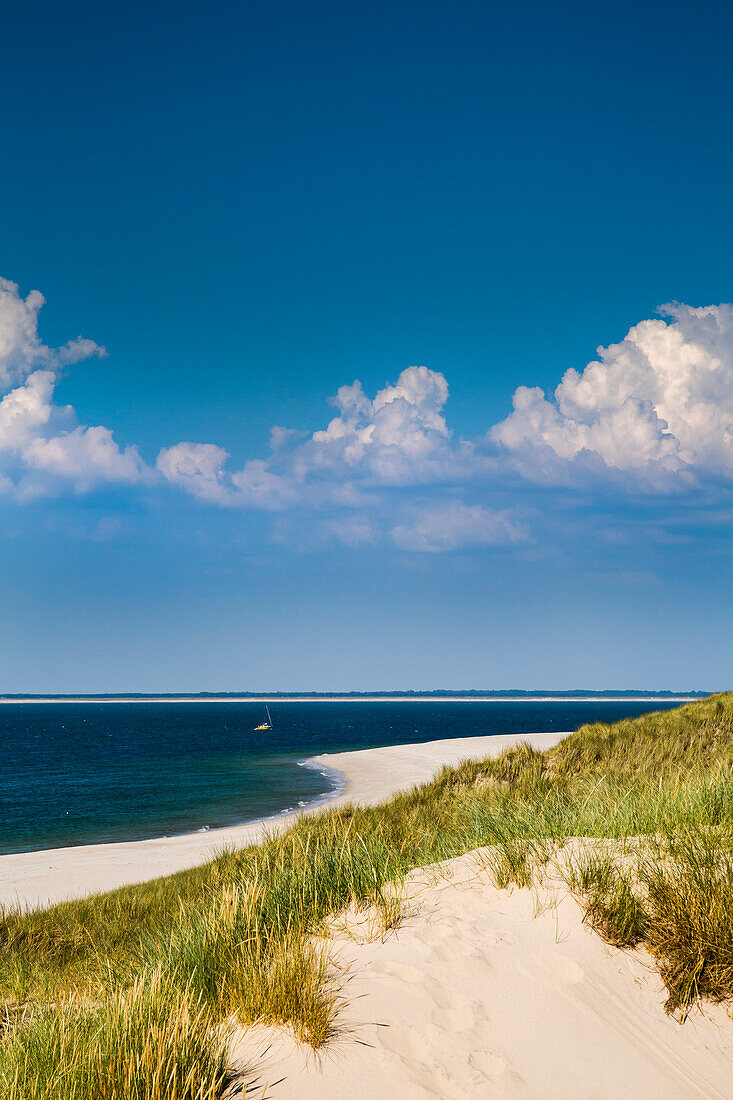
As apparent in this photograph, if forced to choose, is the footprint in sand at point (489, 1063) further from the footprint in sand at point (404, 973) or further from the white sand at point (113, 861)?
the white sand at point (113, 861)

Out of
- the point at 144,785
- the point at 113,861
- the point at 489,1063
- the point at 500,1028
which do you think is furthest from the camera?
the point at 144,785

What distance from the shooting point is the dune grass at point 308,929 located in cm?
328

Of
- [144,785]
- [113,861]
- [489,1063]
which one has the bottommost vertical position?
[144,785]

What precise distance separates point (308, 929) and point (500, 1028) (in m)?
1.78

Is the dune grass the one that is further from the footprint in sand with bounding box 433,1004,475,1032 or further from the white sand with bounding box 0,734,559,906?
the white sand with bounding box 0,734,559,906

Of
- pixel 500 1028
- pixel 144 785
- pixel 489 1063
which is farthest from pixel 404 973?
pixel 144 785

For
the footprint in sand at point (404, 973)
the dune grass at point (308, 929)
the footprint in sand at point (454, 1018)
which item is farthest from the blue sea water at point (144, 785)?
the footprint in sand at point (454, 1018)

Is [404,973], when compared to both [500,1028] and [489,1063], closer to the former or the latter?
[500,1028]

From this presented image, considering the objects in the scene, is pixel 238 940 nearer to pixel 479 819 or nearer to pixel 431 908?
pixel 431 908

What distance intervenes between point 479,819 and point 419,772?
1586 inches

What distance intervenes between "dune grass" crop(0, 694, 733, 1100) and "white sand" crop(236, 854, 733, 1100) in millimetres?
166

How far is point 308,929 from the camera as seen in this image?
488 cm

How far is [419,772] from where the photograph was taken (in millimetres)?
44969

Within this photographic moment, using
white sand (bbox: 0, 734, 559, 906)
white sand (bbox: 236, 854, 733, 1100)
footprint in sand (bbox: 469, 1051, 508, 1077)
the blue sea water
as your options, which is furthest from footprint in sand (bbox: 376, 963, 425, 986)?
the blue sea water
